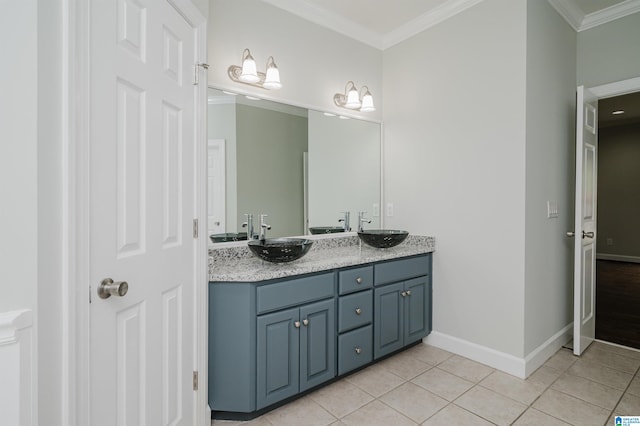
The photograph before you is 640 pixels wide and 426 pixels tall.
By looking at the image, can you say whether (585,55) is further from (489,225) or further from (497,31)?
(489,225)

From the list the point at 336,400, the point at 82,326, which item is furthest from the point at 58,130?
the point at 336,400

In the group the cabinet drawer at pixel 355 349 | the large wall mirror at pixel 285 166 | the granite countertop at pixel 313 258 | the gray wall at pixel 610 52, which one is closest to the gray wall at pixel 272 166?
the large wall mirror at pixel 285 166

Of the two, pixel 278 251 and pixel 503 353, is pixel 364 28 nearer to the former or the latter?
pixel 278 251

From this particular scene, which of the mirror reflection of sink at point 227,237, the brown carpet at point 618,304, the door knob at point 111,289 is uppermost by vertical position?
the mirror reflection of sink at point 227,237

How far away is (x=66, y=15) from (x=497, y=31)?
2637 millimetres

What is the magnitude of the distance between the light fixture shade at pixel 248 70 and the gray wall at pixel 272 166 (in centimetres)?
19

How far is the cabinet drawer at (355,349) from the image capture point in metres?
2.27

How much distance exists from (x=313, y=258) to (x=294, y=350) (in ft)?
2.30

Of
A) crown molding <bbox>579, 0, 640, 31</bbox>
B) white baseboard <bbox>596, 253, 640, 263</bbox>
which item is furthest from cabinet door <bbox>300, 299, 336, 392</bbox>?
white baseboard <bbox>596, 253, 640, 263</bbox>

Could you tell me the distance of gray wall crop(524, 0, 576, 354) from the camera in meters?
2.43

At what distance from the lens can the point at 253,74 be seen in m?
2.28

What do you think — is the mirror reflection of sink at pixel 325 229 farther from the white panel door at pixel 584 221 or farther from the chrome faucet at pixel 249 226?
the white panel door at pixel 584 221

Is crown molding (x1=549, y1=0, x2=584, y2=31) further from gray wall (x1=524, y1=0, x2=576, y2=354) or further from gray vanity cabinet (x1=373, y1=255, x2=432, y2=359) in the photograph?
gray vanity cabinet (x1=373, y1=255, x2=432, y2=359)

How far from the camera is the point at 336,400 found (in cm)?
211
